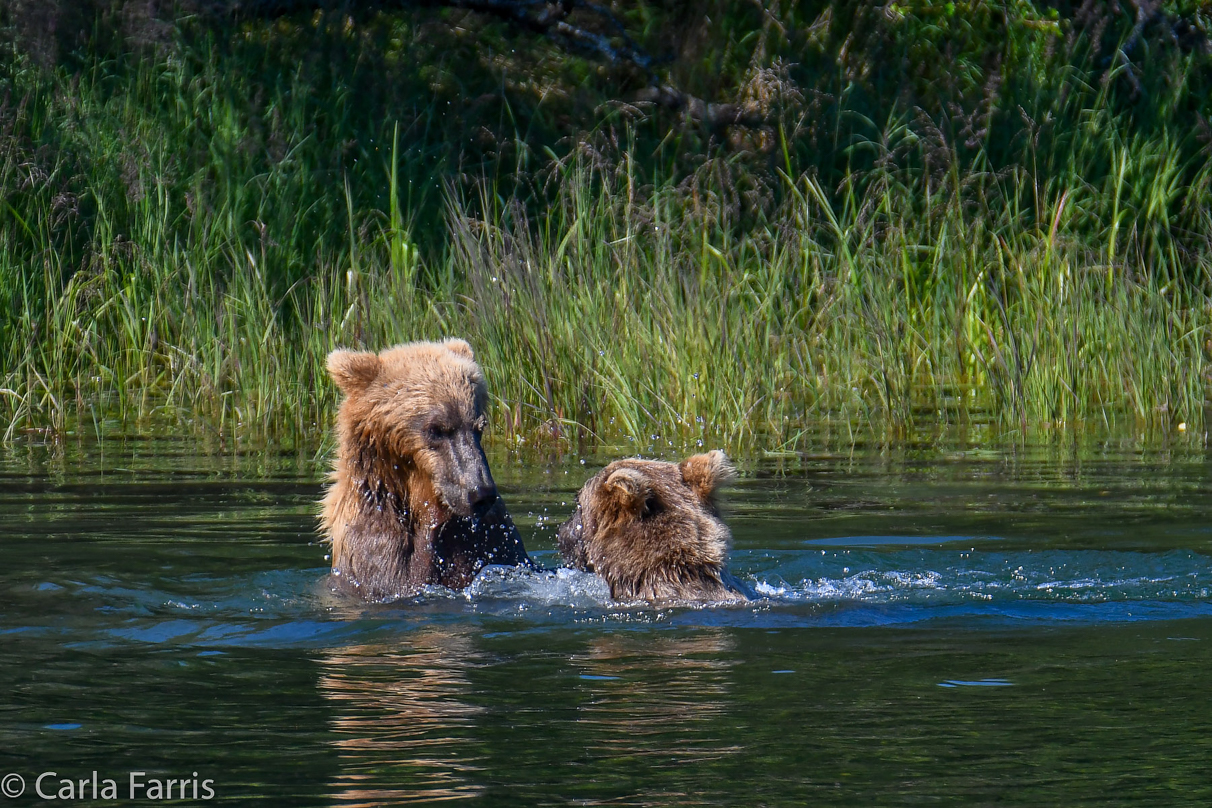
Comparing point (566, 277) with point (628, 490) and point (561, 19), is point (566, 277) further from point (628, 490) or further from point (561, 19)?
point (628, 490)

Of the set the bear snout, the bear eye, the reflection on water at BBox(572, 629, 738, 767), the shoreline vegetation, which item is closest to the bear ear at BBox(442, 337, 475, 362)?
the bear eye

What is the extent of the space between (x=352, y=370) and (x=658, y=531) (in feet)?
4.76

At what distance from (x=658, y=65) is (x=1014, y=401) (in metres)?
6.77

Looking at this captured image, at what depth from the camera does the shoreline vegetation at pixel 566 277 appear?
1059 centimetres

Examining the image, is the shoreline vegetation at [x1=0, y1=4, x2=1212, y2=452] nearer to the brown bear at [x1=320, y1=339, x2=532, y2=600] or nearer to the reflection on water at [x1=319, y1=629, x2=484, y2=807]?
the brown bear at [x1=320, y1=339, x2=532, y2=600]

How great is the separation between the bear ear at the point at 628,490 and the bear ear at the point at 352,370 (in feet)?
3.73

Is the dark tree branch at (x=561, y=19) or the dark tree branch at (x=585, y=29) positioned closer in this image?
the dark tree branch at (x=585, y=29)

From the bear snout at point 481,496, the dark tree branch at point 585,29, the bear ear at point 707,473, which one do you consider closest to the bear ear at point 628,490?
the bear ear at point 707,473

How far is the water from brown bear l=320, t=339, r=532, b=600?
247 millimetres

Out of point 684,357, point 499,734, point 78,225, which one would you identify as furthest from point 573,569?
point 78,225

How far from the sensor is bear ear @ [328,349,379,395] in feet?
22.1

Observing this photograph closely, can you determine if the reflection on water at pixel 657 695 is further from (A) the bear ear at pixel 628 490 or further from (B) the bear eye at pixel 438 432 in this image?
(B) the bear eye at pixel 438 432

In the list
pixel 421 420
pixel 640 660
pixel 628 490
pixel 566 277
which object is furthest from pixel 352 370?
pixel 566 277

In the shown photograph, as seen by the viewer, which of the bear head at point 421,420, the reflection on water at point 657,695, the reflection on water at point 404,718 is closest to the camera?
the reflection on water at point 404,718
